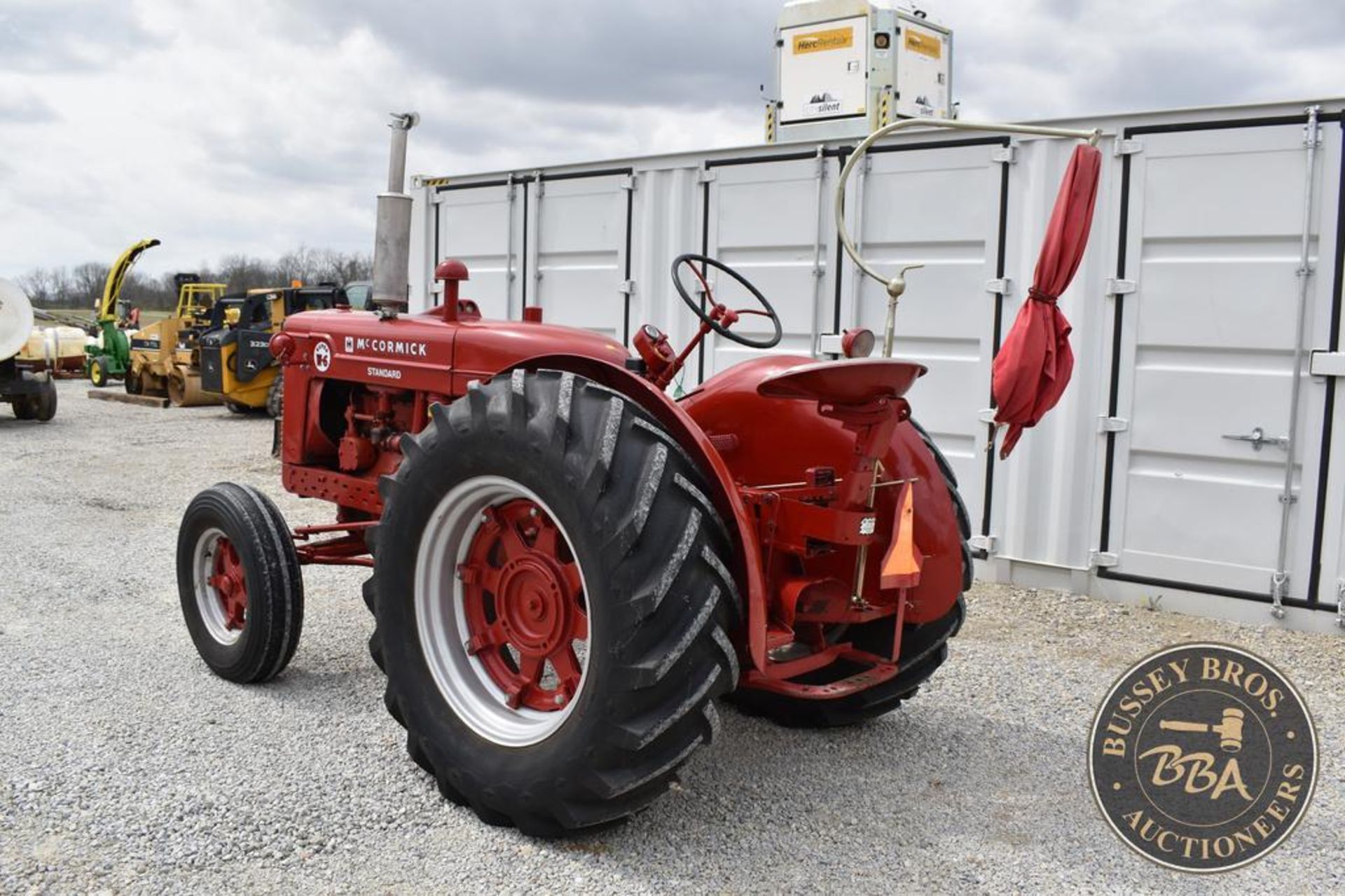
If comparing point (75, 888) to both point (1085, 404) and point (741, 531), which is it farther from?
point (1085, 404)

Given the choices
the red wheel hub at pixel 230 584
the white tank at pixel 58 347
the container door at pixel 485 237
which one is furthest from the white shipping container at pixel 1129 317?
the white tank at pixel 58 347

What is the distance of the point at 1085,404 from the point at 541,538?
3.66 metres

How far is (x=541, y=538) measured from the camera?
308 centimetres

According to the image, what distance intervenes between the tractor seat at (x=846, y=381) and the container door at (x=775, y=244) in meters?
3.44

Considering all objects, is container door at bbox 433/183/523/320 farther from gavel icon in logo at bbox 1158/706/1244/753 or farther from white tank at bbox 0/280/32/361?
white tank at bbox 0/280/32/361

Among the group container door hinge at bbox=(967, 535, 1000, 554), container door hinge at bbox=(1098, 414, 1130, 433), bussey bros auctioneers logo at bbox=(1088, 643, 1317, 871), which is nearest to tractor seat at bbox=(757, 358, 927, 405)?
bussey bros auctioneers logo at bbox=(1088, 643, 1317, 871)

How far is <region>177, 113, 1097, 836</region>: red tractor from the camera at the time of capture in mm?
2666

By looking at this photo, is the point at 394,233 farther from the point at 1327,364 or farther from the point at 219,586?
the point at 1327,364

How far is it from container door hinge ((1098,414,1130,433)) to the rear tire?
3.84 m

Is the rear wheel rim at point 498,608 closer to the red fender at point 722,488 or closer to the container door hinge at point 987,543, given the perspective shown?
the red fender at point 722,488

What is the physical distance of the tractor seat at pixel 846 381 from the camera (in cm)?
276

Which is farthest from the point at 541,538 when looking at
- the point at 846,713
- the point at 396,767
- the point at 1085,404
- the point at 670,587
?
the point at 1085,404

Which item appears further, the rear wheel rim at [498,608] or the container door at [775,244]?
the container door at [775,244]

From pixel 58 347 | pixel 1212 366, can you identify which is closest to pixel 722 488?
pixel 1212 366
